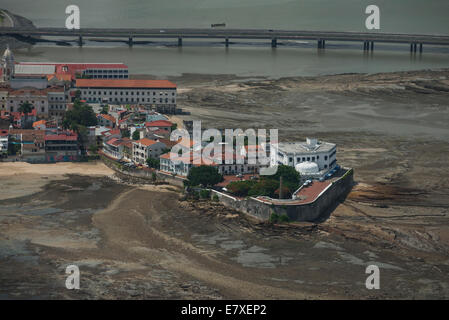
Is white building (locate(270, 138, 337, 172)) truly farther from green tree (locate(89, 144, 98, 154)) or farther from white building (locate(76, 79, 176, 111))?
white building (locate(76, 79, 176, 111))

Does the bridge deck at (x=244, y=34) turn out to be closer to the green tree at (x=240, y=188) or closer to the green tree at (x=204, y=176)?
the green tree at (x=204, y=176)

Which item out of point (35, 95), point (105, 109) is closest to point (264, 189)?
point (105, 109)

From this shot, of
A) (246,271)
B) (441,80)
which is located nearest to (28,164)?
(246,271)

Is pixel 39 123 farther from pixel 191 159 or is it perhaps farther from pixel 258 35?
pixel 258 35

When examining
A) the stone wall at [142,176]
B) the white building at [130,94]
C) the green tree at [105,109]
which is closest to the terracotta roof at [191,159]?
the stone wall at [142,176]

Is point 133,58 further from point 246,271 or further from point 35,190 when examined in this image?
point 246,271

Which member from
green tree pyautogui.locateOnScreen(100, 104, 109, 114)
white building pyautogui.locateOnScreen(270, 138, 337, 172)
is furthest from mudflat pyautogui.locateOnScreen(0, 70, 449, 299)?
green tree pyautogui.locateOnScreen(100, 104, 109, 114)
